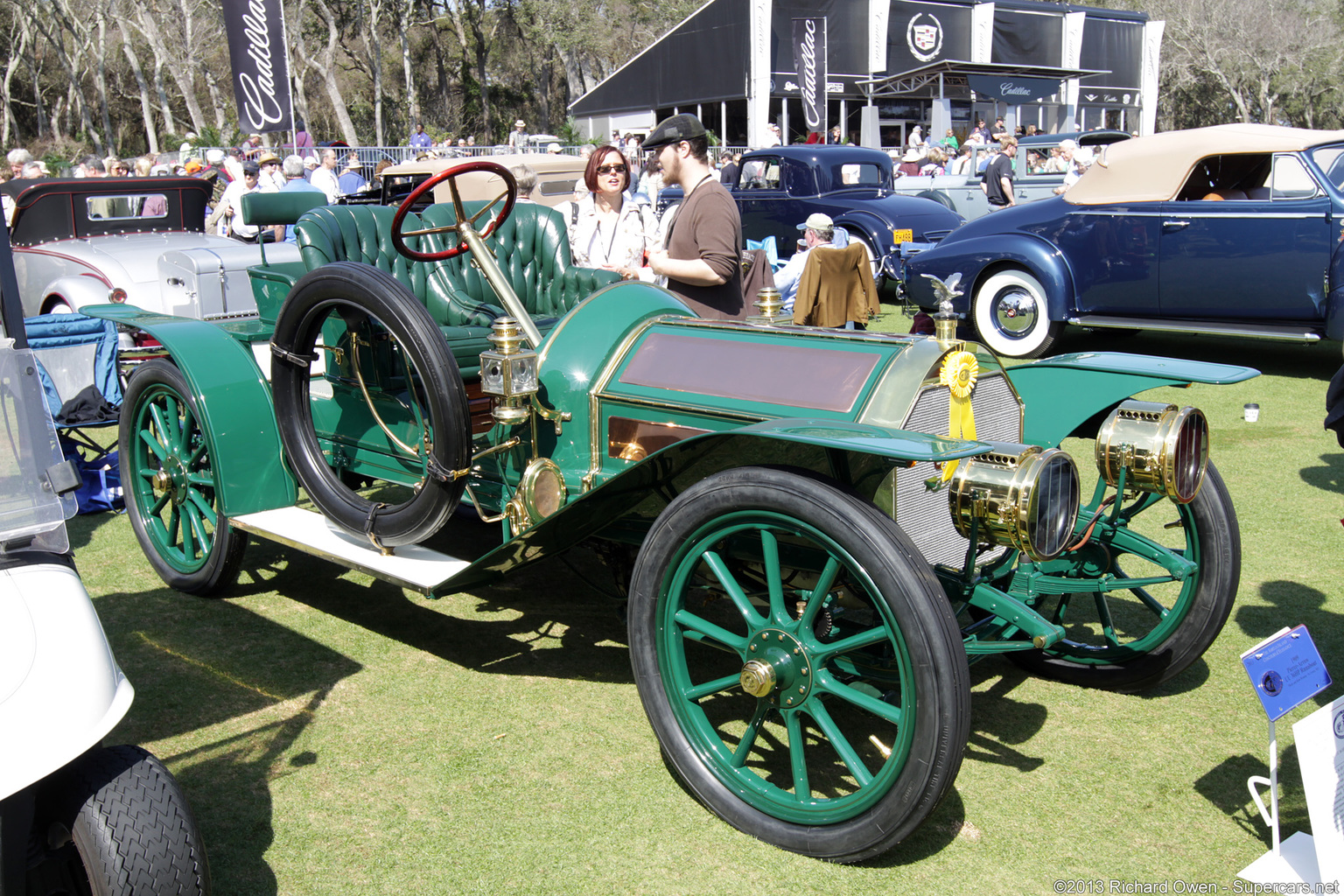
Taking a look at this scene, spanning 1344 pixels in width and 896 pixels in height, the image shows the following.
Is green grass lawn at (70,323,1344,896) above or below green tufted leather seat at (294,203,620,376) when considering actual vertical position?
below

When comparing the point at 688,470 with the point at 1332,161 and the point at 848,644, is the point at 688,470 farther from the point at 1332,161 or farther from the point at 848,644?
the point at 1332,161

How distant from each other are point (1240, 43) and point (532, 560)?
1798 inches

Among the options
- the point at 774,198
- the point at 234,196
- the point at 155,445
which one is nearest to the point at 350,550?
the point at 155,445

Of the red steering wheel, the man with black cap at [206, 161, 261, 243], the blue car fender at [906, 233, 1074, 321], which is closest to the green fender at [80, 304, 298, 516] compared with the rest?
the red steering wheel

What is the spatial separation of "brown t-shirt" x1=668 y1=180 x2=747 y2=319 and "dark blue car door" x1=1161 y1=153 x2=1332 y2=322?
5.02 m

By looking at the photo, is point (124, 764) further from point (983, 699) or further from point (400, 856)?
point (983, 699)

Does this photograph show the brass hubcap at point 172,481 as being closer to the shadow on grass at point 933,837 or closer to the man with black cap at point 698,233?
the man with black cap at point 698,233

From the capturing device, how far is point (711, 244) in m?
4.01

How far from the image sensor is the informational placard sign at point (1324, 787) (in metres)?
2.16

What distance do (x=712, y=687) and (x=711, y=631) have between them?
0.14m

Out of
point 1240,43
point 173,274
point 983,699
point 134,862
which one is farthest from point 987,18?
point 134,862

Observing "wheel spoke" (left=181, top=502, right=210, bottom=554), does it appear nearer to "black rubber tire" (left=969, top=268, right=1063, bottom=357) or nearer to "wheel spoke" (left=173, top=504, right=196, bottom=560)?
"wheel spoke" (left=173, top=504, right=196, bottom=560)

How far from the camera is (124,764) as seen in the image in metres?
2.00

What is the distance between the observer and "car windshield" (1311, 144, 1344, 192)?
7332 mm
